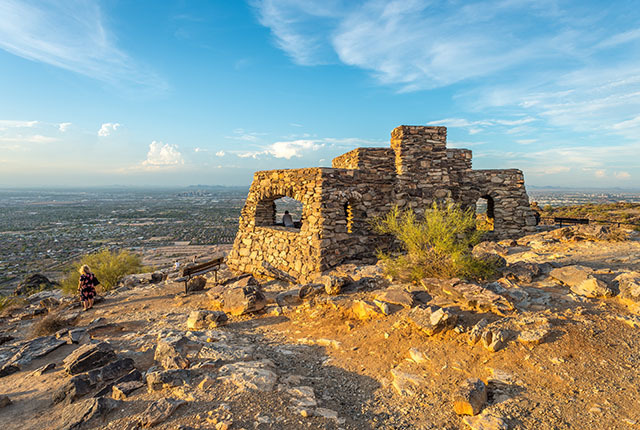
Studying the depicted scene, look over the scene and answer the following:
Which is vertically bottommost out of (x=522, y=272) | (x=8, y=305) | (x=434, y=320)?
(x=8, y=305)

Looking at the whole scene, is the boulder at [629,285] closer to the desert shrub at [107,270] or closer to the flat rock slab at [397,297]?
the flat rock slab at [397,297]

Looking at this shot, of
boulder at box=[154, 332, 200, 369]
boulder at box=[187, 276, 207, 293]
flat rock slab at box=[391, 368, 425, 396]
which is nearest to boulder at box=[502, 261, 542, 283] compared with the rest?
flat rock slab at box=[391, 368, 425, 396]

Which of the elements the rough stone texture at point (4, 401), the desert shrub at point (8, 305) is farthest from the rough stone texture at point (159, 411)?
the desert shrub at point (8, 305)

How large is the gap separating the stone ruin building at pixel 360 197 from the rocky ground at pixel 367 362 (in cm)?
233

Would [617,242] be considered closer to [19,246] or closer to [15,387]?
[15,387]

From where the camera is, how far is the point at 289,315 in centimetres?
644

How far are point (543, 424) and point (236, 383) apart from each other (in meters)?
3.21

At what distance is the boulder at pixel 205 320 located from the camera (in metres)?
6.12

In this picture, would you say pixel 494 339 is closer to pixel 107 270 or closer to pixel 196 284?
pixel 196 284

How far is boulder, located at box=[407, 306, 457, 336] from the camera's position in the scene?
4.70 m

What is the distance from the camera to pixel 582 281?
5.54 m

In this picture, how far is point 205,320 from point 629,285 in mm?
7301

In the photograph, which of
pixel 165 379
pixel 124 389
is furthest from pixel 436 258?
pixel 124 389

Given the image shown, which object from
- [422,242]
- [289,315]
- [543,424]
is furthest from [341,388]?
[422,242]
